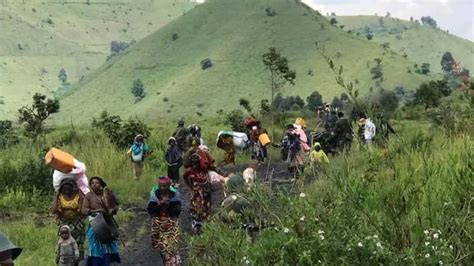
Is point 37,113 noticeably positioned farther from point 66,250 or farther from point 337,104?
point 337,104

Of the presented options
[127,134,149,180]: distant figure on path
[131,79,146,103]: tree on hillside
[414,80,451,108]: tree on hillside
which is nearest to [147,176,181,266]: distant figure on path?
[127,134,149,180]: distant figure on path

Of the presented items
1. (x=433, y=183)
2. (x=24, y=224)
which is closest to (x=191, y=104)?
(x=24, y=224)

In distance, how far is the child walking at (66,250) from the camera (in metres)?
7.24

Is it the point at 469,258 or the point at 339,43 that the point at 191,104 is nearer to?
the point at 339,43

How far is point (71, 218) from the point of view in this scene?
7680 millimetres

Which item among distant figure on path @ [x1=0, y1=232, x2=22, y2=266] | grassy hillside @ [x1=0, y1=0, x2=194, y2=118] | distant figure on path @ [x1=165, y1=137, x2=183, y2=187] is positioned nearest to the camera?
distant figure on path @ [x1=0, y1=232, x2=22, y2=266]

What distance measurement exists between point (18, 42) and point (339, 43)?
89.4m

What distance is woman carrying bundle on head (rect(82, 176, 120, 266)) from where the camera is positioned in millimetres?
7285

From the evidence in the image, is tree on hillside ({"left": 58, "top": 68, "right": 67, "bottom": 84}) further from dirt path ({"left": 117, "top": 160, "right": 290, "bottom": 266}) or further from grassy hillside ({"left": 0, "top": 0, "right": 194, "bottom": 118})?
dirt path ({"left": 117, "top": 160, "right": 290, "bottom": 266})

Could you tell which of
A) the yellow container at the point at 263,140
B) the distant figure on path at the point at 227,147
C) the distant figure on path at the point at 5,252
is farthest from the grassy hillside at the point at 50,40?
the distant figure on path at the point at 5,252

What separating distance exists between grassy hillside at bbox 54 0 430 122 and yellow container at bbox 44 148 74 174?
6983cm

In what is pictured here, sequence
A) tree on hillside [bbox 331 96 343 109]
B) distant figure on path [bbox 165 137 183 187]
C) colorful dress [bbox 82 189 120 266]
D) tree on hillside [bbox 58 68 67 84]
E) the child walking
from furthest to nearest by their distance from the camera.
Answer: tree on hillside [bbox 58 68 67 84] < tree on hillside [bbox 331 96 343 109] < distant figure on path [bbox 165 137 183 187] < colorful dress [bbox 82 189 120 266] < the child walking

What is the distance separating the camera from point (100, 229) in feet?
23.8

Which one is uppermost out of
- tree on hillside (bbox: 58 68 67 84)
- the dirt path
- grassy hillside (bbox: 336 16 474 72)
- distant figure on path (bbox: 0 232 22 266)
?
grassy hillside (bbox: 336 16 474 72)
